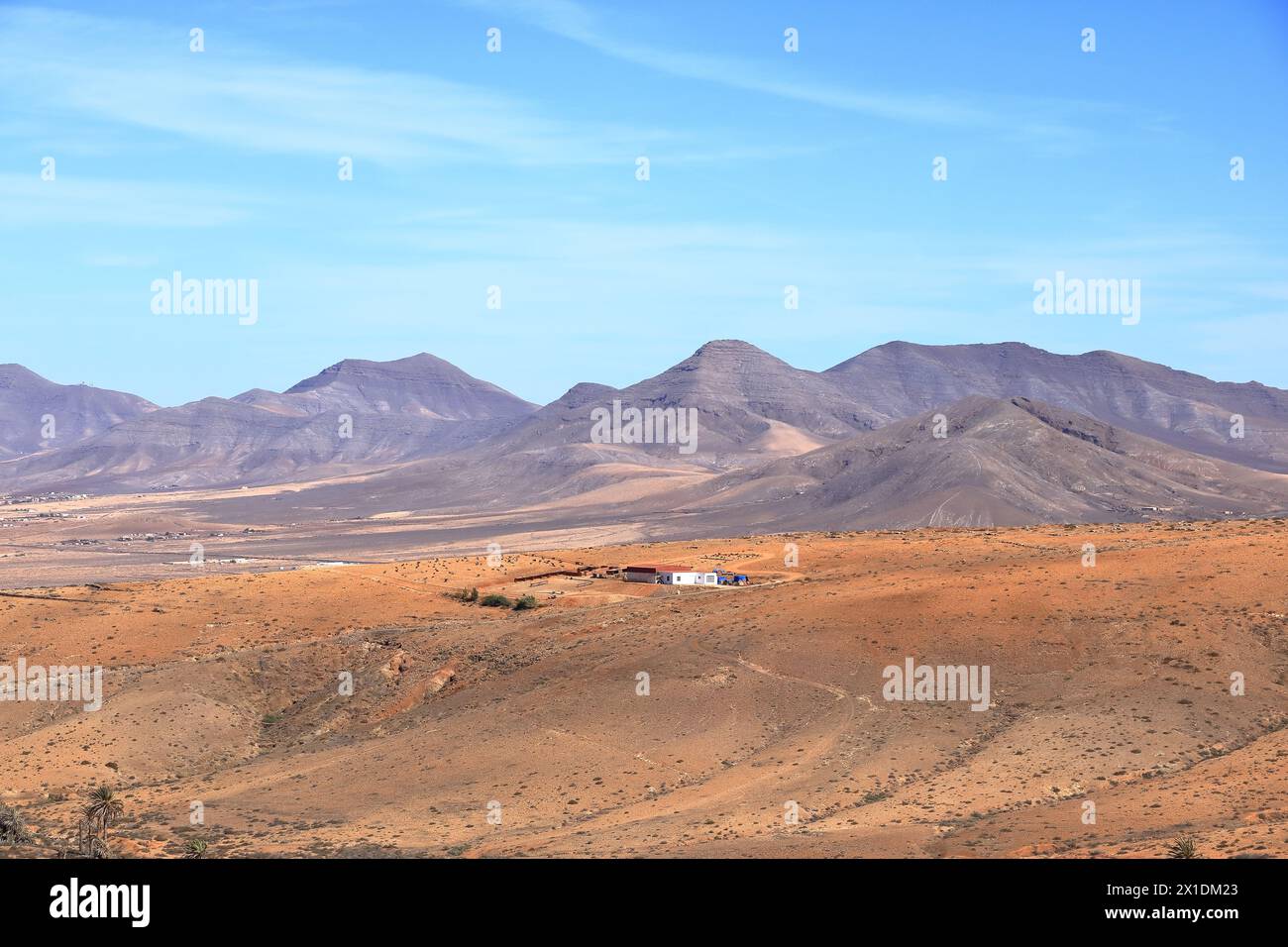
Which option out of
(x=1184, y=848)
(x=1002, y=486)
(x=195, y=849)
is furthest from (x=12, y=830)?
(x=1002, y=486)

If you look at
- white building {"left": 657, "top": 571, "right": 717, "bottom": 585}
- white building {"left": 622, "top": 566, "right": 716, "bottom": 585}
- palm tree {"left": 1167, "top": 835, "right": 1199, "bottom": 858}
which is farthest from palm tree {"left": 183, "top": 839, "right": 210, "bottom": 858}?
white building {"left": 622, "top": 566, "right": 716, "bottom": 585}

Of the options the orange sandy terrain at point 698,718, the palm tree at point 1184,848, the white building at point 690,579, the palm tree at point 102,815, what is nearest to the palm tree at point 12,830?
the orange sandy terrain at point 698,718

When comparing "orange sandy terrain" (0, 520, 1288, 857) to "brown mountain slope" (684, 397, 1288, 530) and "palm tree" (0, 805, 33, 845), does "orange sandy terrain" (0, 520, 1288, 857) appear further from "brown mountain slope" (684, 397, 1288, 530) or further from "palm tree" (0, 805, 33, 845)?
"brown mountain slope" (684, 397, 1288, 530)

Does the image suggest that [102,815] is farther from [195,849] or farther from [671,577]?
[671,577]

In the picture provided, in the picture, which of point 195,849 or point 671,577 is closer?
point 195,849

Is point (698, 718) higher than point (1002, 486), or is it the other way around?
point (1002, 486)

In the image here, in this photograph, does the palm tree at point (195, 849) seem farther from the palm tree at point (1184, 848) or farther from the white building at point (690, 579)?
the white building at point (690, 579)
